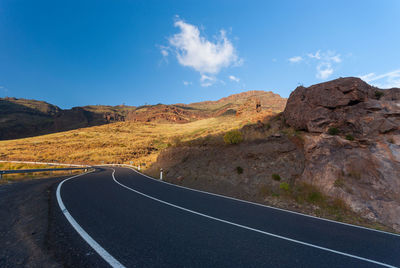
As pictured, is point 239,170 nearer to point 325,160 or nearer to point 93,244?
point 325,160

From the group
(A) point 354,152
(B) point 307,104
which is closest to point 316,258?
(A) point 354,152

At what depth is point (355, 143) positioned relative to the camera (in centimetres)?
1018

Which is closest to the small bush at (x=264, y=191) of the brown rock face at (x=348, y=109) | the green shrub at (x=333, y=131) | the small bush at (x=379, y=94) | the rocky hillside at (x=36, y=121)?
the brown rock face at (x=348, y=109)

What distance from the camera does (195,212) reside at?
253 inches

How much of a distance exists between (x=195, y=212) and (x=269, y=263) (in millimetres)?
3472

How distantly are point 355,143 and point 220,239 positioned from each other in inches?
411

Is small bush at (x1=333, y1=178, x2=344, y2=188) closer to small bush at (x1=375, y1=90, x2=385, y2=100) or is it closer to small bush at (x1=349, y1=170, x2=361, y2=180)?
small bush at (x1=349, y1=170, x2=361, y2=180)

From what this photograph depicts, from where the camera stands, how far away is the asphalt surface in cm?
331

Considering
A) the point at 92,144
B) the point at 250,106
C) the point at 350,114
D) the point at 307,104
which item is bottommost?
the point at 92,144

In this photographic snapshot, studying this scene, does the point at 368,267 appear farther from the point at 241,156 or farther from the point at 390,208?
the point at 241,156

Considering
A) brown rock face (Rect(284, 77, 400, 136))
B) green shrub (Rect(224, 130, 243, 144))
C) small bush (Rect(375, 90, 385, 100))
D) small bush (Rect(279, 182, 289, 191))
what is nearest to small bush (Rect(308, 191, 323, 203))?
small bush (Rect(279, 182, 289, 191))

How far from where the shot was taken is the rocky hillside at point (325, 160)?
8.20 m

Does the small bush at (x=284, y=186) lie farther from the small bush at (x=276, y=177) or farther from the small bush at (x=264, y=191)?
the small bush at (x=264, y=191)

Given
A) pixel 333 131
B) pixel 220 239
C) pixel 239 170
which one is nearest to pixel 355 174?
pixel 333 131
